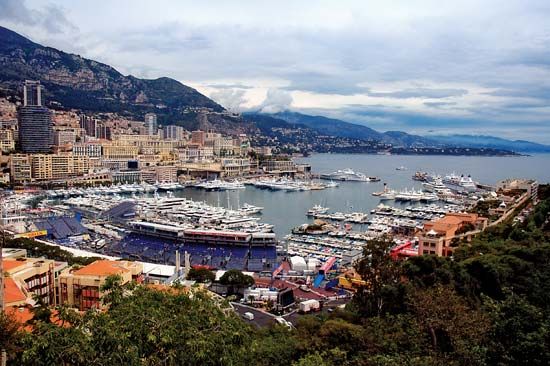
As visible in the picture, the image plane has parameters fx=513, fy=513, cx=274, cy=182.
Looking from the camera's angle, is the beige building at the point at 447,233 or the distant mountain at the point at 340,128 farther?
the distant mountain at the point at 340,128

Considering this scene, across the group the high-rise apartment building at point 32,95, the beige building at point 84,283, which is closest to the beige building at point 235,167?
the high-rise apartment building at point 32,95

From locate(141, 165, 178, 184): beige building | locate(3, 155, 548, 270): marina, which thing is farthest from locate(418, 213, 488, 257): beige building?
locate(141, 165, 178, 184): beige building

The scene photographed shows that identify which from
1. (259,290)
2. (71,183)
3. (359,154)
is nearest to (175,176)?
(71,183)

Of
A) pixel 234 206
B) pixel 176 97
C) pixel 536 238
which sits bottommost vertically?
pixel 234 206

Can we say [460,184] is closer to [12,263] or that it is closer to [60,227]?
[60,227]

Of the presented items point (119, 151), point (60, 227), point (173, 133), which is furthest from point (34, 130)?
point (173, 133)

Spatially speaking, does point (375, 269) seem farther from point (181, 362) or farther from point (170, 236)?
point (170, 236)

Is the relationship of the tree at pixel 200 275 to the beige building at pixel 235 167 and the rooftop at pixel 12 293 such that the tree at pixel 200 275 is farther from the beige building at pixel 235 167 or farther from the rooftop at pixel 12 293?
Result: the beige building at pixel 235 167
